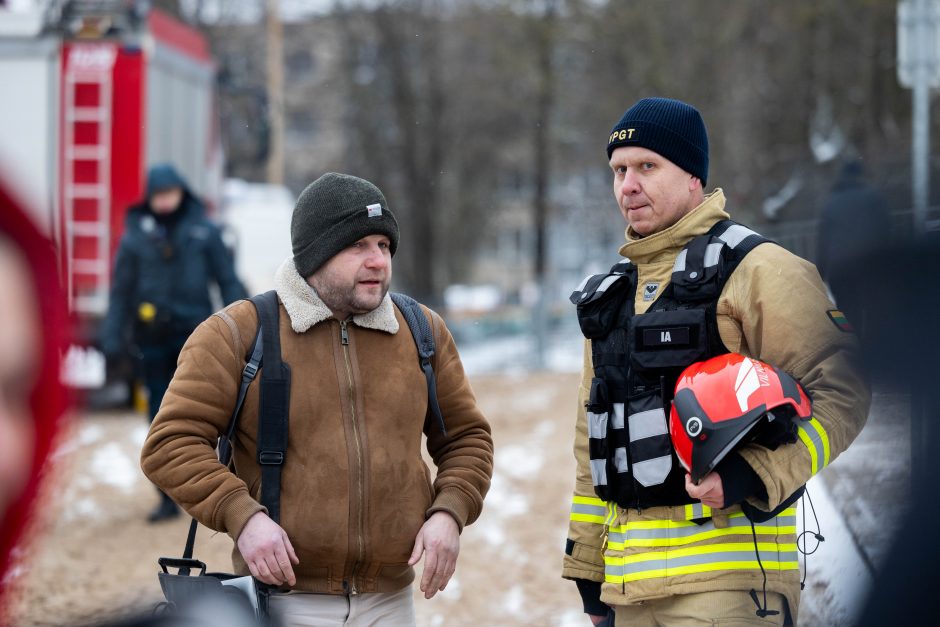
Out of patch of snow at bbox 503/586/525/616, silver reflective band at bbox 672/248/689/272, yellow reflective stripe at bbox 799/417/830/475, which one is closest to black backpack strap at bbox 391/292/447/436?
silver reflective band at bbox 672/248/689/272

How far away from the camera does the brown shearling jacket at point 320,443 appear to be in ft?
10.3

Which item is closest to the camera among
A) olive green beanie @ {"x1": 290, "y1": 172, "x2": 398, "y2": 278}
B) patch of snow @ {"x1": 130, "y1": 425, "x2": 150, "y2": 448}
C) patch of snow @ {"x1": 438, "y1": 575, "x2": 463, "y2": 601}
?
olive green beanie @ {"x1": 290, "y1": 172, "x2": 398, "y2": 278}

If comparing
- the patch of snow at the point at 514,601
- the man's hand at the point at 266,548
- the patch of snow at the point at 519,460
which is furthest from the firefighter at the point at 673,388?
the patch of snow at the point at 519,460

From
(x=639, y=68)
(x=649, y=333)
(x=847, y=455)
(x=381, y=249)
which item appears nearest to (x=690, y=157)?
(x=649, y=333)

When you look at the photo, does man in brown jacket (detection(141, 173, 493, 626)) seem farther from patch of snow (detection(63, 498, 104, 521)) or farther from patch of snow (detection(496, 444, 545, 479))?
patch of snow (detection(496, 444, 545, 479))

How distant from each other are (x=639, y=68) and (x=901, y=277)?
2400cm

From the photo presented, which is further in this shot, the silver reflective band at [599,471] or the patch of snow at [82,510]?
the patch of snow at [82,510]

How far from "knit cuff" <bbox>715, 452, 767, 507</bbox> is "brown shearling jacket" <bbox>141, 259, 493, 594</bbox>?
81 centimetres

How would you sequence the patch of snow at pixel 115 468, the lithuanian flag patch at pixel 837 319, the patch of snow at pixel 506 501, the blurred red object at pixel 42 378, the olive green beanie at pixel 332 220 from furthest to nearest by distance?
the patch of snow at pixel 115 468, the patch of snow at pixel 506 501, the olive green beanie at pixel 332 220, the lithuanian flag patch at pixel 837 319, the blurred red object at pixel 42 378

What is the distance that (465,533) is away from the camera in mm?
8211

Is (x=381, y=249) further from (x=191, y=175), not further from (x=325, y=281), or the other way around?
(x=191, y=175)

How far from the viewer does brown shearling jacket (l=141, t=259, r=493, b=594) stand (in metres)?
3.14

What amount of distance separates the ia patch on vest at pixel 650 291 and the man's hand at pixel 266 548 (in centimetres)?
111

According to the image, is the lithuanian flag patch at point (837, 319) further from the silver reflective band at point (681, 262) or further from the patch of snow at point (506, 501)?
the patch of snow at point (506, 501)
